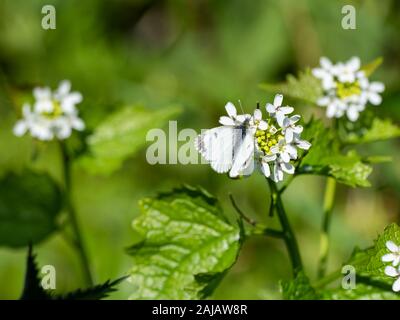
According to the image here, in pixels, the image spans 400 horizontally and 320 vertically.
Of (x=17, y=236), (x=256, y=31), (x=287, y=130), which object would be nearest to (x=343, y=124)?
(x=287, y=130)

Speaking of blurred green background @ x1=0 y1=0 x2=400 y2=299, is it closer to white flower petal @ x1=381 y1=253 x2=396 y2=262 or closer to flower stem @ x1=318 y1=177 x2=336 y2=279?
flower stem @ x1=318 y1=177 x2=336 y2=279

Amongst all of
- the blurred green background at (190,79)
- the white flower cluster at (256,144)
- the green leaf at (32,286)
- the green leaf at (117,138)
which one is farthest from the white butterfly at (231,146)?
the blurred green background at (190,79)

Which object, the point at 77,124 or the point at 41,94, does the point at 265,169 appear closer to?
the point at 77,124

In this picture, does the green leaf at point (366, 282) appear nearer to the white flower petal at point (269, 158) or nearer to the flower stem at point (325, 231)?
the flower stem at point (325, 231)

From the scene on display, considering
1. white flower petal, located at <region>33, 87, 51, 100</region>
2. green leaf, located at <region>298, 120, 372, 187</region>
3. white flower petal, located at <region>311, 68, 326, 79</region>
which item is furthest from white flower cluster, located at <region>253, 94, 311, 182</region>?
white flower petal, located at <region>33, 87, 51, 100</region>

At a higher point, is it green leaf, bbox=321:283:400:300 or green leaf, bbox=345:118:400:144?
green leaf, bbox=345:118:400:144

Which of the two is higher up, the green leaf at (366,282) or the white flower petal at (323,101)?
the white flower petal at (323,101)
